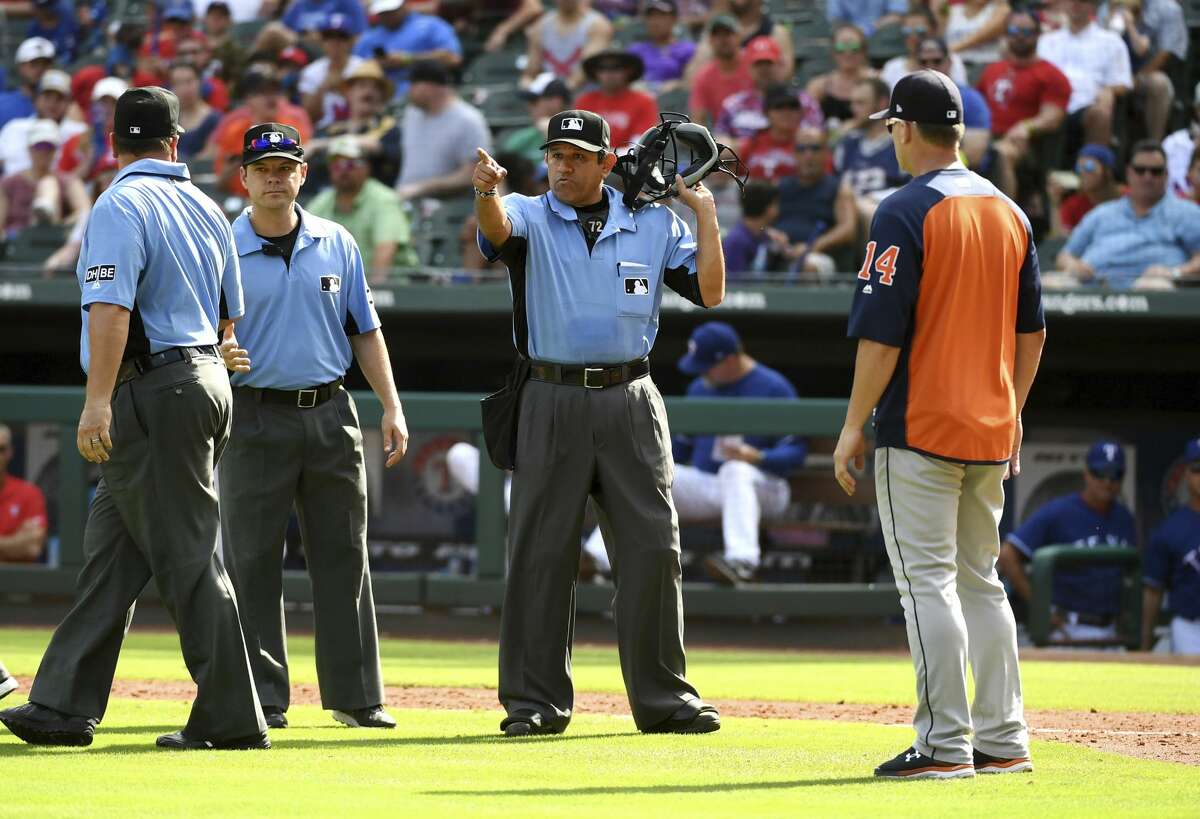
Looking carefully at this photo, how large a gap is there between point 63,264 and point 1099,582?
7.48 meters

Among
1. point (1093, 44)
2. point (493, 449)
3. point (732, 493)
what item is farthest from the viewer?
point (1093, 44)

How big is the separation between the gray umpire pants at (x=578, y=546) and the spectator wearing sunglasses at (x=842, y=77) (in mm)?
7555

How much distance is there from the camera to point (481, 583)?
33.7 feet

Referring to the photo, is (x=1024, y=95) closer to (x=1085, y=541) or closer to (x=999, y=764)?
(x=1085, y=541)

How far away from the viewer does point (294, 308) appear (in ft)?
19.1

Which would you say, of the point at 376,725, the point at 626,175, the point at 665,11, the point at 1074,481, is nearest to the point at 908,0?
the point at 665,11

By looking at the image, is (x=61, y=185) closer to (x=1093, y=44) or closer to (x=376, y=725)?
(x=1093, y=44)

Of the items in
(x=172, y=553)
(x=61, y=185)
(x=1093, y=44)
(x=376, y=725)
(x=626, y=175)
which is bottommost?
(x=376, y=725)

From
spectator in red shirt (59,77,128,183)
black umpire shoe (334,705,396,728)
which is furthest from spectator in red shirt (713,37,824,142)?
black umpire shoe (334,705,396,728)

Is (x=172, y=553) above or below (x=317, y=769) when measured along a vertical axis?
above

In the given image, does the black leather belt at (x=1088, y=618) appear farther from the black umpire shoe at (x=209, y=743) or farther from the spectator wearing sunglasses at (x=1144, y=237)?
the black umpire shoe at (x=209, y=743)

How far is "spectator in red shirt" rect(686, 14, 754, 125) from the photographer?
12789 millimetres

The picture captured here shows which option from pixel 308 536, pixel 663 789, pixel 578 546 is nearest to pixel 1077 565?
pixel 578 546

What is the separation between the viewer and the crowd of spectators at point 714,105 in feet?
37.9
